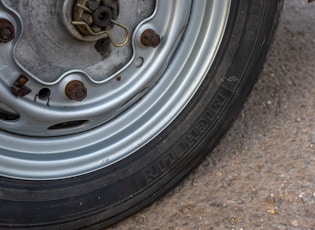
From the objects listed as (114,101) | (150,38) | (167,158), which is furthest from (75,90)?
(167,158)

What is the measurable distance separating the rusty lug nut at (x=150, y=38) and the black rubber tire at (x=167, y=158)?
258 mm

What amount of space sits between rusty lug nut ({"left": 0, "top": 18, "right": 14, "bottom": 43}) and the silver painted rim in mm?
39

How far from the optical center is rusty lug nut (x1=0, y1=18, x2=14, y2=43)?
5.05ft

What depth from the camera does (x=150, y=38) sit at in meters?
1.86

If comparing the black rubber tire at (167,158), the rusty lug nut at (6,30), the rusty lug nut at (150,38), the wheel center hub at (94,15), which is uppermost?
the rusty lug nut at (6,30)

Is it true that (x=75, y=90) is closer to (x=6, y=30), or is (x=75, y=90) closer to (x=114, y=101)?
(x=114, y=101)

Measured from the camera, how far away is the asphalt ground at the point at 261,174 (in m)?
2.05

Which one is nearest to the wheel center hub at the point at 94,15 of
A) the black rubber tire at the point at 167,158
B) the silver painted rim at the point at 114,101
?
the silver painted rim at the point at 114,101

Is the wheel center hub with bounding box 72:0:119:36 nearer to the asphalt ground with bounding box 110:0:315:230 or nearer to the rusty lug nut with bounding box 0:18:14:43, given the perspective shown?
the rusty lug nut with bounding box 0:18:14:43

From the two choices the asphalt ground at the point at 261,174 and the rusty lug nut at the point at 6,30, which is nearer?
the rusty lug nut at the point at 6,30

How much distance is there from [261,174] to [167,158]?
44 centimetres

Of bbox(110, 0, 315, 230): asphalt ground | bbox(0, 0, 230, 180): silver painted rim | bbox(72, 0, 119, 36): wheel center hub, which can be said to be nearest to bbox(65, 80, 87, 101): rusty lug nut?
bbox(0, 0, 230, 180): silver painted rim

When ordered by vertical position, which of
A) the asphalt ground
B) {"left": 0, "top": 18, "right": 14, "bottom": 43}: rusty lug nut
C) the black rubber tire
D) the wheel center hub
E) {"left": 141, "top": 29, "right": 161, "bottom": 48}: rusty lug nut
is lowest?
the asphalt ground

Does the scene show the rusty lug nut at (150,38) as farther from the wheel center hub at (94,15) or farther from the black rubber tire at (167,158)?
the black rubber tire at (167,158)
